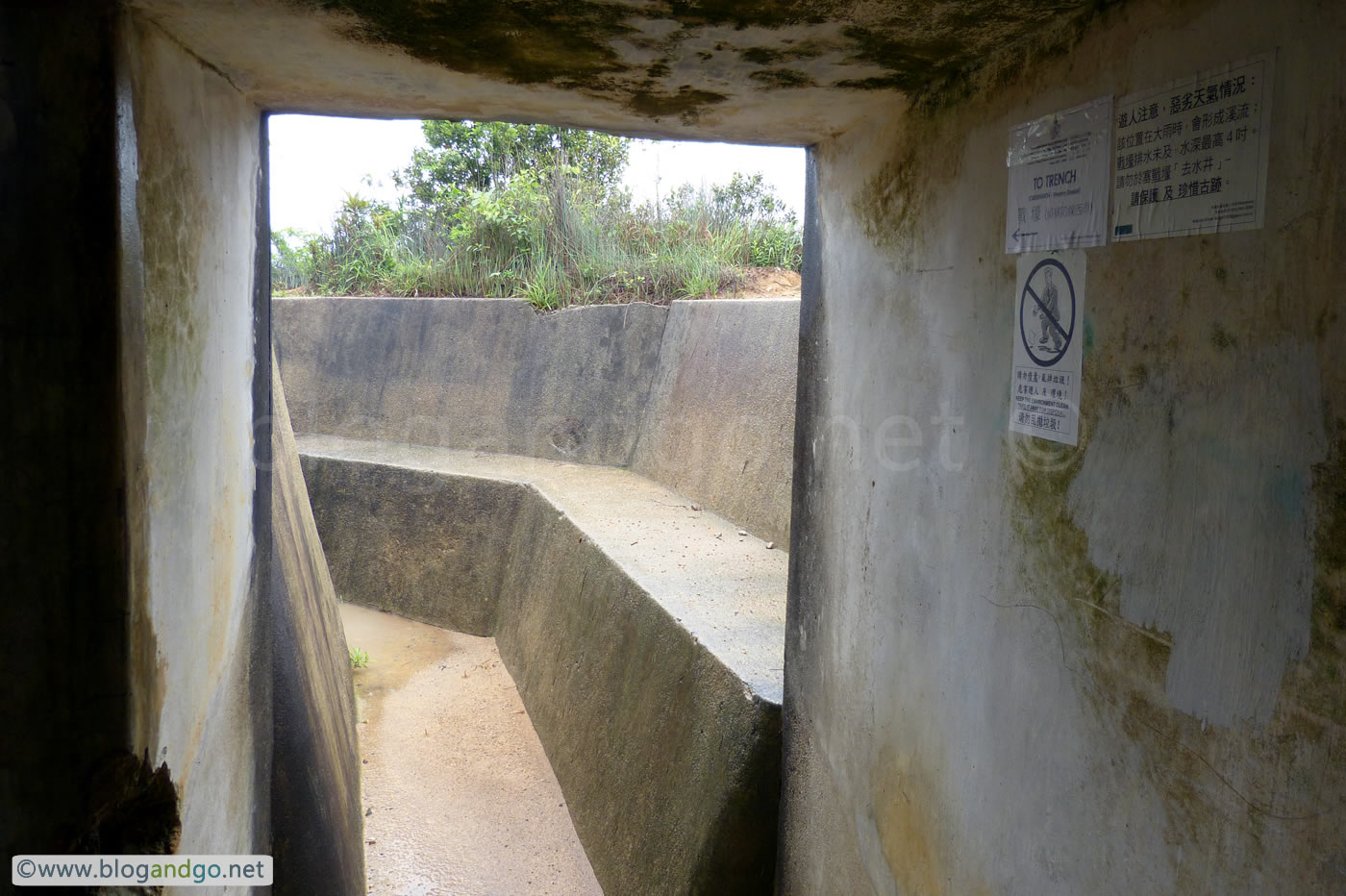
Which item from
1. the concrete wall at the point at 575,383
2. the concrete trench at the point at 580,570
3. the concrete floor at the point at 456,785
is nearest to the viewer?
the concrete trench at the point at 580,570

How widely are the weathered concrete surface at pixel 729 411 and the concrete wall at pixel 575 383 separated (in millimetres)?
11

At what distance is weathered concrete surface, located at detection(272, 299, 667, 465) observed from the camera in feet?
21.2

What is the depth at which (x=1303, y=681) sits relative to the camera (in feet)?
3.32

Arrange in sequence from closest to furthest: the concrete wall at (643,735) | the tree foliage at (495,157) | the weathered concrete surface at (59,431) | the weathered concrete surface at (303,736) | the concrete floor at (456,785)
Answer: the weathered concrete surface at (59,431) → the weathered concrete surface at (303,736) → the concrete wall at (643,735) → the concrete floor at (456,785) → the tree foliage at (495,157)

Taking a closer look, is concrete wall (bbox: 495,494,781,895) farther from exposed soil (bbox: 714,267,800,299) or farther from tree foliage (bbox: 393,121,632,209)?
tree foliage (bbox: 393,121,632,209)

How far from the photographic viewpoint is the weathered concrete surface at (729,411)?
462 centimetres

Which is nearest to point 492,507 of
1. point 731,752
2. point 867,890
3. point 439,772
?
point 439,772

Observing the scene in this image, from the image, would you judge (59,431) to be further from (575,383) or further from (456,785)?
(575,383)

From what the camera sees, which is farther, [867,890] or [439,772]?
[439,772]

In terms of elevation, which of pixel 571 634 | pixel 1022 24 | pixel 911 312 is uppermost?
pixel 1022 24

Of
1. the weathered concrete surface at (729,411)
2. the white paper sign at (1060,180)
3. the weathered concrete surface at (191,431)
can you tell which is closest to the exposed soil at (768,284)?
the weathered concrete surface at (729,411)

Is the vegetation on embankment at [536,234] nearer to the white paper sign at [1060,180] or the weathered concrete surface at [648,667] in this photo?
the weathered concrete surface at [648,667]

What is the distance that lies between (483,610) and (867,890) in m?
4.24

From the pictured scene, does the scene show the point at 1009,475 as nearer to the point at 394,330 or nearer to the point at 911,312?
the point at 911,312
